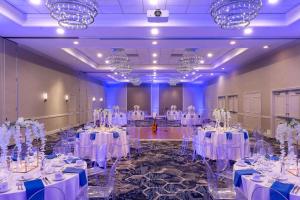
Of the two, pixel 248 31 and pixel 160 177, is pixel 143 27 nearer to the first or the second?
pixel 248 31

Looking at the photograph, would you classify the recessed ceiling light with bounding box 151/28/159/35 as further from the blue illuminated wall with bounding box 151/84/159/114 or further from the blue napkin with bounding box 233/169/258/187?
the blue illuminated wall with bounding box 151/84/159/114

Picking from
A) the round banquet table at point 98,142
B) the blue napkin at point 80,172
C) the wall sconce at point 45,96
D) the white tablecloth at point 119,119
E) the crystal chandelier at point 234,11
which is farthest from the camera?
the white tablecloth at point 119,119

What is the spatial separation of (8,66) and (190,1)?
686 cm

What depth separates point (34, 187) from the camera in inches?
113

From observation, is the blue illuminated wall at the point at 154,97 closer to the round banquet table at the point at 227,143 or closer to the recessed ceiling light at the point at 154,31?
the recessed ceiling light at the point at 154,31

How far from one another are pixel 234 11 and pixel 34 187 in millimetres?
3847

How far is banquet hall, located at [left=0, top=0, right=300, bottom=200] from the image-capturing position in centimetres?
357

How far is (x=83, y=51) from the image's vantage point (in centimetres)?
1323

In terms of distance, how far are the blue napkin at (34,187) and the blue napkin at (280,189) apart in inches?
96.6

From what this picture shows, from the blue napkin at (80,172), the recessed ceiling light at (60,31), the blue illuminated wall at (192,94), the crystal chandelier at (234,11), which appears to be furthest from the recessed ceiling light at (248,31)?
the blue illuminated wall at (192,94)

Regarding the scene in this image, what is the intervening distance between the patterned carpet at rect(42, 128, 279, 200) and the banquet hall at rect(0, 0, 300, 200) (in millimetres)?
26

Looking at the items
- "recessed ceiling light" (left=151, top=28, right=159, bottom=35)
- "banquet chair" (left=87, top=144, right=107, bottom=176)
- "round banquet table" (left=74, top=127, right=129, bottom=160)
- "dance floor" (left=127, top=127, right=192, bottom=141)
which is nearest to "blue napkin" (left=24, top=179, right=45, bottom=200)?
"banquet chair" (left=87, top=144, right=107, bottom=176)

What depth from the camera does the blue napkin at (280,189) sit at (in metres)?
2.80

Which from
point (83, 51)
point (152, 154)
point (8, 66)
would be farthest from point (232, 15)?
point (83, 51)
